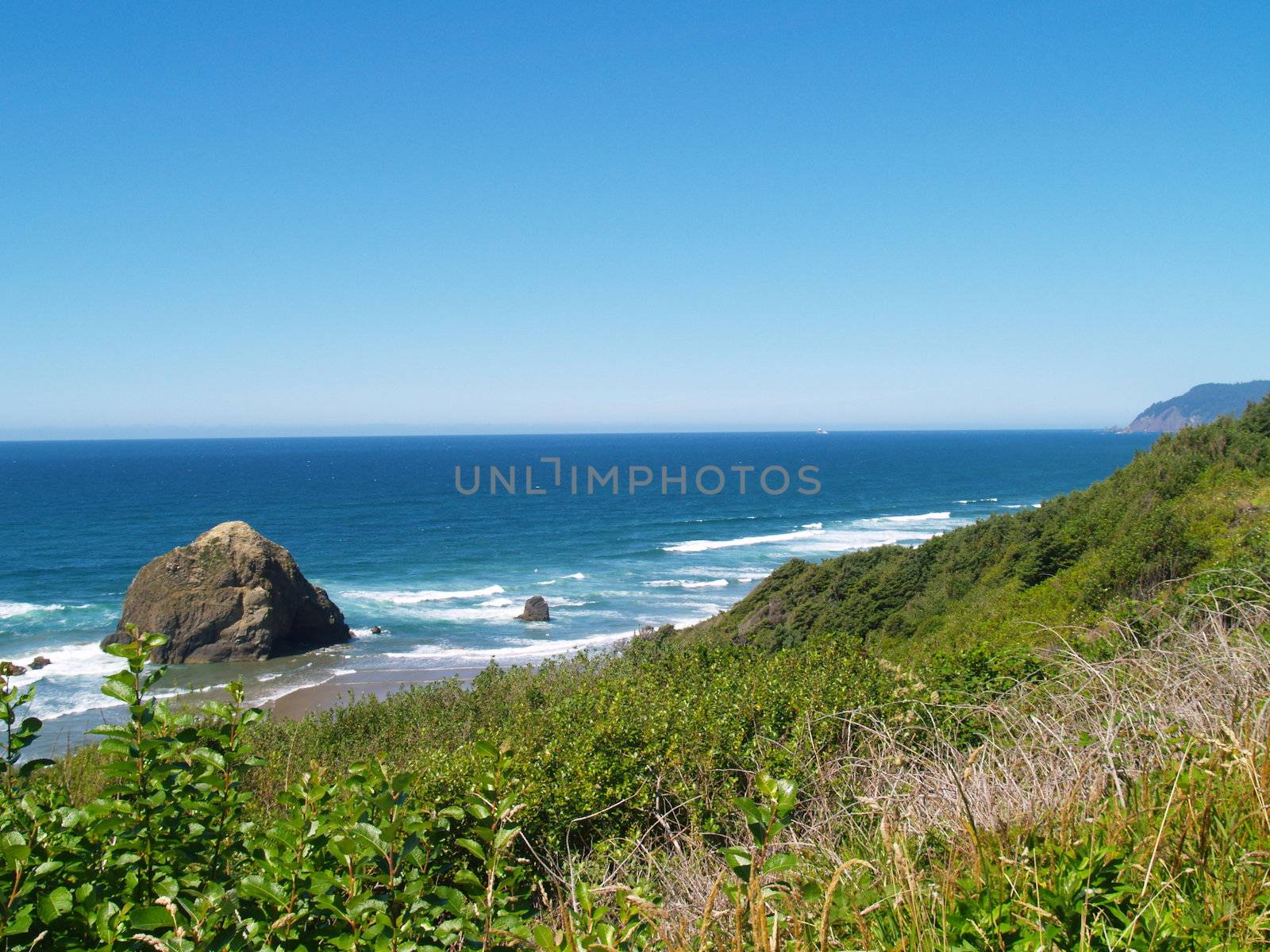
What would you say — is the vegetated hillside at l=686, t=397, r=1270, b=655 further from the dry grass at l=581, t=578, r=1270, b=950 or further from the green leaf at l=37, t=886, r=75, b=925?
the green leaf at l=37, t=886, r=75, b=925

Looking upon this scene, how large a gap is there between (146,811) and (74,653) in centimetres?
3504

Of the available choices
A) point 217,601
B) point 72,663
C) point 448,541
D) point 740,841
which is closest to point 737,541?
point 448,541

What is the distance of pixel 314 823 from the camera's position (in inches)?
93.8

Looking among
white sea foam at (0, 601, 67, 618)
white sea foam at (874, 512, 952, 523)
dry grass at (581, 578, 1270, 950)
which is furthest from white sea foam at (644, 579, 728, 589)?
dry grass at (581, 578, 1270, 950)

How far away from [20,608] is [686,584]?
1286 inches


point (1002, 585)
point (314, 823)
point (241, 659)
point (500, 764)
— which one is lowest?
point (241, 659)

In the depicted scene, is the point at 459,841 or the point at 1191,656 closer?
the point at 459,841

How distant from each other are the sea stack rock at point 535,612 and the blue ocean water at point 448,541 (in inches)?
23.9

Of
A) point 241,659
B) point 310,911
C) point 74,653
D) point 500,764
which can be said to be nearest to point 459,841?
point 500,764

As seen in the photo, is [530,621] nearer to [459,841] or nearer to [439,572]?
[439,572]

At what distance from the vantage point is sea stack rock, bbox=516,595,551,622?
37188mm

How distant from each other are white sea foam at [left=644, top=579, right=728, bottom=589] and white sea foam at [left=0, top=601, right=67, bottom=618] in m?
28.4

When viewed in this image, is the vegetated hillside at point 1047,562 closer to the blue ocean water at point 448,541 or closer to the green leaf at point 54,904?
the green leaf at point 54,904

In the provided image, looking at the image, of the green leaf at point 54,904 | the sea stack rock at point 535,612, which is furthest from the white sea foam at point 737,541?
the green leaf at point 54,904
